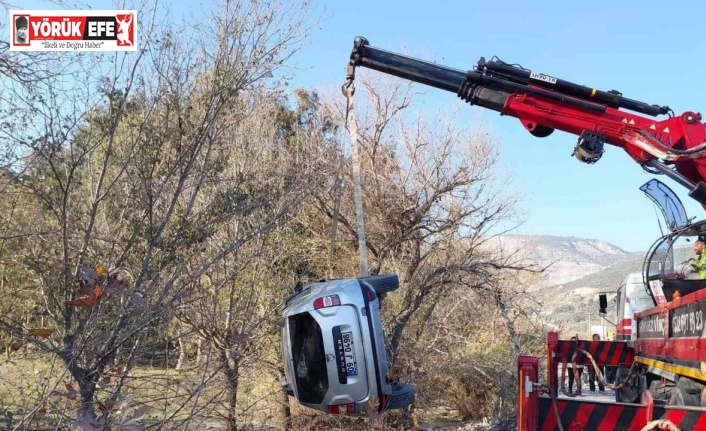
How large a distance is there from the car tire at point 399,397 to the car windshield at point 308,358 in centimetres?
76

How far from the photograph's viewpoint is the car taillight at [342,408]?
6527 mm

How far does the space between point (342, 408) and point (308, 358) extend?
618mm

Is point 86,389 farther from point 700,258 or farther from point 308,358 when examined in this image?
point 700,258

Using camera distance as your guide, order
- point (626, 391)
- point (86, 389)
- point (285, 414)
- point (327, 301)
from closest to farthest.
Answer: point (86, 389)
point (327, 301)
point (626, 391)
point (285, 414)

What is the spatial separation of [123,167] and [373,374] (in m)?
3.09

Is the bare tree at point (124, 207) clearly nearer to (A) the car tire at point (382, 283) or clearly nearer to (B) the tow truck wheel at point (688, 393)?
(A) the car tire at point (382, 283)

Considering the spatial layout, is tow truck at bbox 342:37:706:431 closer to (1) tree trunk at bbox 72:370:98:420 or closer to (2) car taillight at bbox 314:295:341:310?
(2) car taillight at bbox 314:295:341:310

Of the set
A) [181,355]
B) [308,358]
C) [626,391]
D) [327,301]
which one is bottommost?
[626,391]

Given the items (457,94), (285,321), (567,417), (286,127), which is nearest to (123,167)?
(285,321)

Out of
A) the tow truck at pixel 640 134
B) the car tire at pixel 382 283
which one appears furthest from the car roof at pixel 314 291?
the tow truck at pixel 640 134

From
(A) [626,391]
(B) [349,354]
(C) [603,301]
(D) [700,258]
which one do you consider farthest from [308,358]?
(C) [603,301]

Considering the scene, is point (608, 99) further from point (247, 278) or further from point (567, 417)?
point (247, 278)

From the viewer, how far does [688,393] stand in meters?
5.63

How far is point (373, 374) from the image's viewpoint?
6461 mm
